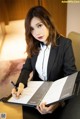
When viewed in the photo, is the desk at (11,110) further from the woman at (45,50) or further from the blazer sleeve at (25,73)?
the blazer sleeve at (25,73)

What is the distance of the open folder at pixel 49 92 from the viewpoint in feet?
2.68

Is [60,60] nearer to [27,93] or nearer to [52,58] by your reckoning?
[52,58]

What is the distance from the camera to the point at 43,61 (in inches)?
48.2

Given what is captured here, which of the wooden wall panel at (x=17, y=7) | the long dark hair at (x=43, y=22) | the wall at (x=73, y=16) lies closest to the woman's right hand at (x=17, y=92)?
the long dark hair at (x=43, y=22)

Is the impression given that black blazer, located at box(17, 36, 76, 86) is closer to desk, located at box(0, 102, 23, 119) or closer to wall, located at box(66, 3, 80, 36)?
desk, located at box(0, 102, 23, 119)

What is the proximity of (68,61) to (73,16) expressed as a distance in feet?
3.55

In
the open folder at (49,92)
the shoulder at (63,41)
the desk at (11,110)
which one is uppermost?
the shoulder at (63,41)

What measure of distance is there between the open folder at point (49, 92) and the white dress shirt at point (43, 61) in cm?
14

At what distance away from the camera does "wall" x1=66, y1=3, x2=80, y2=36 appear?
2004mm

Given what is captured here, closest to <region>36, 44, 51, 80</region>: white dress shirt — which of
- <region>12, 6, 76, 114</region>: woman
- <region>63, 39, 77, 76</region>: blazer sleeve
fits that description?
<region>12, 6, 76, 114</region>: woman

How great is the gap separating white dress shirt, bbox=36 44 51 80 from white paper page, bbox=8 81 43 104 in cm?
14

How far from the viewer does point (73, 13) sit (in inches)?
80.8

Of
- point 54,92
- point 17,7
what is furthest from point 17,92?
point 17,7

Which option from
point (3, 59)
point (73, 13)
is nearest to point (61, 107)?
point (3, 59)
